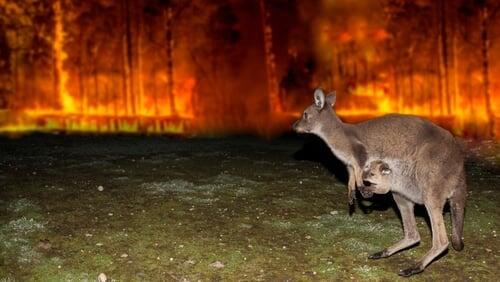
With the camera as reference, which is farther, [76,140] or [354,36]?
[354,36]

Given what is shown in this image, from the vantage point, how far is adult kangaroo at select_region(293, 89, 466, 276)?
5441 mm

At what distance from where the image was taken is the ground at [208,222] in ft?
18.5

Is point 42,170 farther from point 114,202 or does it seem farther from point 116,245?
point 116,245

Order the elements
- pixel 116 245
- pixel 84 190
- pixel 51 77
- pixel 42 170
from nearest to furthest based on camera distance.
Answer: pixel 116 245 → pixel 84 190 → pixel 42 170 → pixel 51 77

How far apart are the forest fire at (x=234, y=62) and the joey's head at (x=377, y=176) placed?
9657 mm

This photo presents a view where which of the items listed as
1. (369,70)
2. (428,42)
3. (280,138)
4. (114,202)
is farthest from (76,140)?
(428,42)

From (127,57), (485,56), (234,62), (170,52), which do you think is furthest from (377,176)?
(127,57)

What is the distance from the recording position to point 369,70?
54.3ft

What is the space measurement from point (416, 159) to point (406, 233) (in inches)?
A: 32.2

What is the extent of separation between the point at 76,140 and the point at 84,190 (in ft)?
15.9

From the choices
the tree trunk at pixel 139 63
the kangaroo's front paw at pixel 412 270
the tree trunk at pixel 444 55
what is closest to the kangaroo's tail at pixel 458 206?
the kangaroo's front paw at pixel 412 270

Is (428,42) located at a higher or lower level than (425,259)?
higher

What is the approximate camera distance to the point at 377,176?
585 cm

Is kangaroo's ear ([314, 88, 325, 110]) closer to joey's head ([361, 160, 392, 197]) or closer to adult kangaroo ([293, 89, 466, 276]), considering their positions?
A: adult kangaroo ([293, 89, 466, 276])
